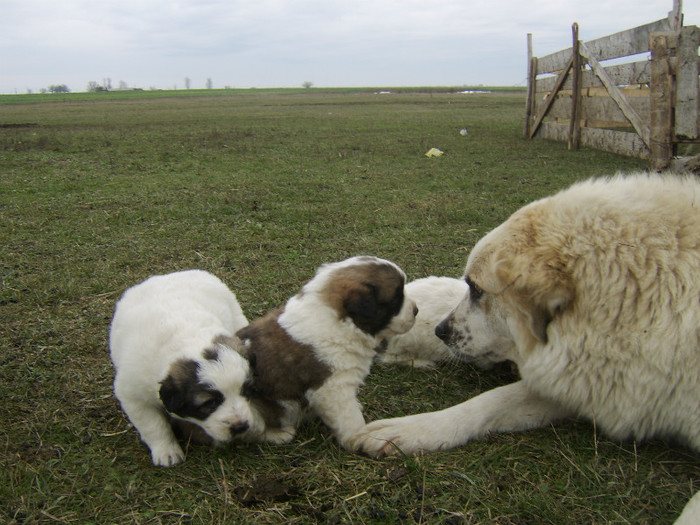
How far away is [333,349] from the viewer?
Answer: 2.82 metres

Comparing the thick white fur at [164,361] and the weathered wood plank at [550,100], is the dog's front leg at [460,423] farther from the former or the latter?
the weathered wood plank at [550,100]

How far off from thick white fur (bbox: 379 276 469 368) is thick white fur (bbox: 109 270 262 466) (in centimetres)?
109

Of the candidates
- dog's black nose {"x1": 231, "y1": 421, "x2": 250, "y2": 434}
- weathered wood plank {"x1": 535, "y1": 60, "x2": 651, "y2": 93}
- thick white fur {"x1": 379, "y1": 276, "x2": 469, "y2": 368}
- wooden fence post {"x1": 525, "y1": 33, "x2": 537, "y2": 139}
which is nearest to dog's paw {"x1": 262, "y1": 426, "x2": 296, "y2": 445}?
dog's black nose {"x1": 231, "y1": 421, "x2": 250, "y2": 434}

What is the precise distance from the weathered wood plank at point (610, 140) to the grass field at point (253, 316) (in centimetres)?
27

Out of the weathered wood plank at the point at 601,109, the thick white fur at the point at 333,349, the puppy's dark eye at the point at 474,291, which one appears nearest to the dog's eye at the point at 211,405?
the thick white fur at the point at 333,349

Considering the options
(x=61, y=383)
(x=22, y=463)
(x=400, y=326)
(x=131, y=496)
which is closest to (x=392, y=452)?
(x=400, y=326)

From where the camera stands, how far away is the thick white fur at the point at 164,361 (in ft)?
8.25

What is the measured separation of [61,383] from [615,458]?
9.44 feet

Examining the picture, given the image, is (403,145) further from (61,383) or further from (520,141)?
(61,383)

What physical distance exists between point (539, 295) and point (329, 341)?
1048 mm

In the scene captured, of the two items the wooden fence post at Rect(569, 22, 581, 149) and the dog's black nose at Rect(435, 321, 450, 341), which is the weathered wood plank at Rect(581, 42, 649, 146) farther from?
the dog's black nose at Rect(435, 321, 450, 341)

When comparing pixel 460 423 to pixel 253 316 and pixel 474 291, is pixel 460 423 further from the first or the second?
pixel 253 316

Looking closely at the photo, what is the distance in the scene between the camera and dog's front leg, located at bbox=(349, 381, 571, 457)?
2.57m

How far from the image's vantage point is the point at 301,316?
2.88 m
